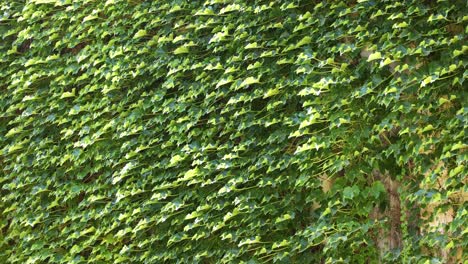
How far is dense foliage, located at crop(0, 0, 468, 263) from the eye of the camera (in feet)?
11.2

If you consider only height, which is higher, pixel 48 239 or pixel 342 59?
pixel 342 59

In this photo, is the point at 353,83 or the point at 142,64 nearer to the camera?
the point at 353,83

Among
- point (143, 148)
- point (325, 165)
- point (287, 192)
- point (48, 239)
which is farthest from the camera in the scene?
point (48, 239)

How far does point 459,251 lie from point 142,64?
88.0 inches

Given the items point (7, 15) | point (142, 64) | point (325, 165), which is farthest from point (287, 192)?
point (7, 15)

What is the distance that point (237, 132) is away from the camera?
13.3 ft

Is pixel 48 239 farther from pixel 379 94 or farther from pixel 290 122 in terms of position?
pixel 379 94

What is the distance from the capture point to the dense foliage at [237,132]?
3410 millimetres

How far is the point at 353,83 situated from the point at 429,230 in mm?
812

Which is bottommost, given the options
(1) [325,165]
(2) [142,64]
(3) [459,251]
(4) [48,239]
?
(4) [48,239]

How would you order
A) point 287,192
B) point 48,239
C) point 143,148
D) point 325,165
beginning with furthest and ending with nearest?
1. point 48,239
2. point 143,148
3. point 287,192
4. point 325,165

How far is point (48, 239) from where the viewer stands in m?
5.11

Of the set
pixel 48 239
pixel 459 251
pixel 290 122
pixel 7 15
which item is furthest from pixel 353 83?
pixel 7 15

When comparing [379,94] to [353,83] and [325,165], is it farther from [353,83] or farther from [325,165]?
[325,165]
